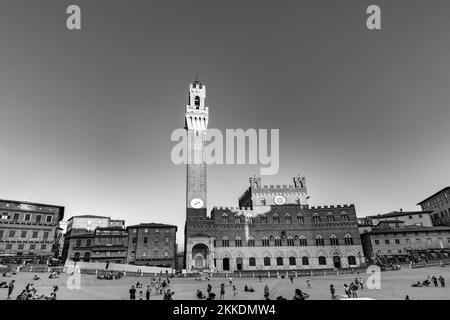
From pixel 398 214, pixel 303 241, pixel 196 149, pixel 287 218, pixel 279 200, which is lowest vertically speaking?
pixel 303 241

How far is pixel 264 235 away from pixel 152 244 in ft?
75.6

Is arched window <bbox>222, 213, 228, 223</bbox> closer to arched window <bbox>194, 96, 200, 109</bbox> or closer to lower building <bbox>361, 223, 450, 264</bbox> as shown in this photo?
arched window <bbox>194, 96, 200, 109</bbox>

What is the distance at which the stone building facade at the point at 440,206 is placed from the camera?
6667cm

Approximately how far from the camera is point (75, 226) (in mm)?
74812

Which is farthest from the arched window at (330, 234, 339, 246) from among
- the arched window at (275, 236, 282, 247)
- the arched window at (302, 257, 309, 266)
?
the arched window at (275, 236, 282, 247)

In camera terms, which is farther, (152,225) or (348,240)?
(152,225)

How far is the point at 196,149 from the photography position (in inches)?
2451

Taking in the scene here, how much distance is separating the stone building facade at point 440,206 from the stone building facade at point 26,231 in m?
88.1

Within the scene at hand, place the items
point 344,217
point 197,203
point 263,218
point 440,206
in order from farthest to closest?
point 440,206, point 263,218, point 344,217, point 197,203

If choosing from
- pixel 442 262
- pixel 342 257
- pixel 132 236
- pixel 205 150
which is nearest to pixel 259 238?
pixel 342 257

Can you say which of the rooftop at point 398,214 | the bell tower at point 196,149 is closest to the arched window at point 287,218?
the bell tower at point 196,149

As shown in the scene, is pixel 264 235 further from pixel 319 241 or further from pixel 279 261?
pixel 319 241

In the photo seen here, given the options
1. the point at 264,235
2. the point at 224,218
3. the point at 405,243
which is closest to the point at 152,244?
the point at 224,218

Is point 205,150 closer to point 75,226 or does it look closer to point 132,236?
point 132,236
